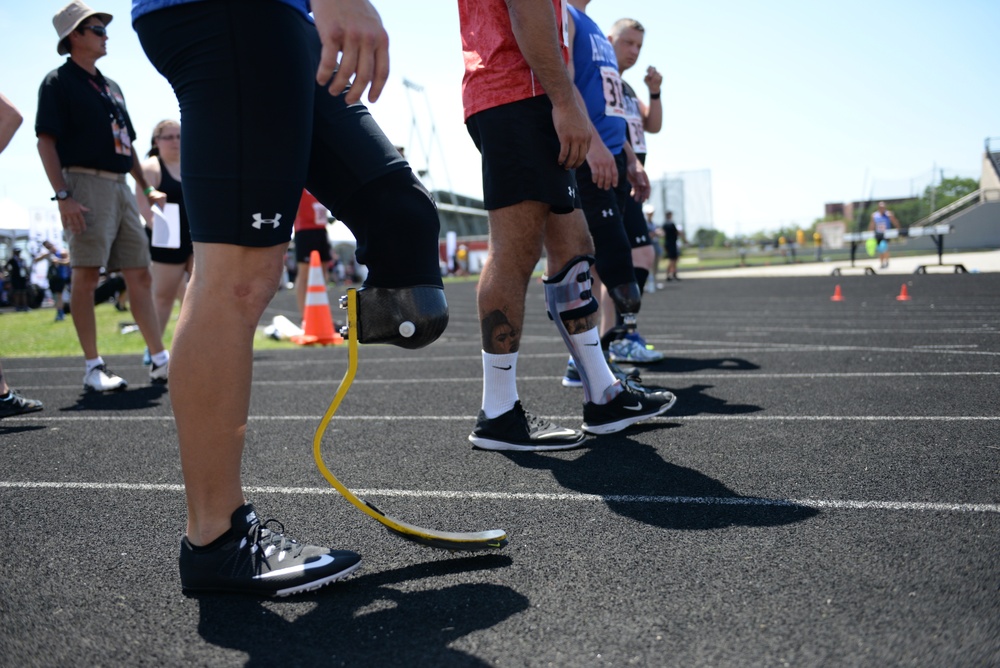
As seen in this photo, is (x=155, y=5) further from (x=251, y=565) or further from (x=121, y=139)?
(x=121, y=139)

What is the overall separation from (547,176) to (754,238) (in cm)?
5067

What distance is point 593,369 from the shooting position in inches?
135

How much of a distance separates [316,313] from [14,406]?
433 cm

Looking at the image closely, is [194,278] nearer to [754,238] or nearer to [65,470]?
[65,470]

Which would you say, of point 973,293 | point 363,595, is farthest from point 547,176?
point 973,293

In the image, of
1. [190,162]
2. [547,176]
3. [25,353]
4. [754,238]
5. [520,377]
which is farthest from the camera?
[754,238]

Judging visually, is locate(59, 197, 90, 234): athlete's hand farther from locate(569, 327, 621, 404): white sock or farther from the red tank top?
locate(569, 327, 621, 404): white sock

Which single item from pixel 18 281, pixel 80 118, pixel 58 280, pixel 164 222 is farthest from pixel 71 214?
pixel 18 281

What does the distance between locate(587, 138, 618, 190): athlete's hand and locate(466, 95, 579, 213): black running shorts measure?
454 mm

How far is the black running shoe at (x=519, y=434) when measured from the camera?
3.19 metres

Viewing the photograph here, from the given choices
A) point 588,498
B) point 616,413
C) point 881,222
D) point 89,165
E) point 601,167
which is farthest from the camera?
point 881,222

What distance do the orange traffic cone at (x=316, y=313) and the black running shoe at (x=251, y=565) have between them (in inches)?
270

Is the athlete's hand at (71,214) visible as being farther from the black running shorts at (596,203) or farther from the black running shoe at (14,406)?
the black running shorts at (596,203)

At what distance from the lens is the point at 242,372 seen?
5.91ft
